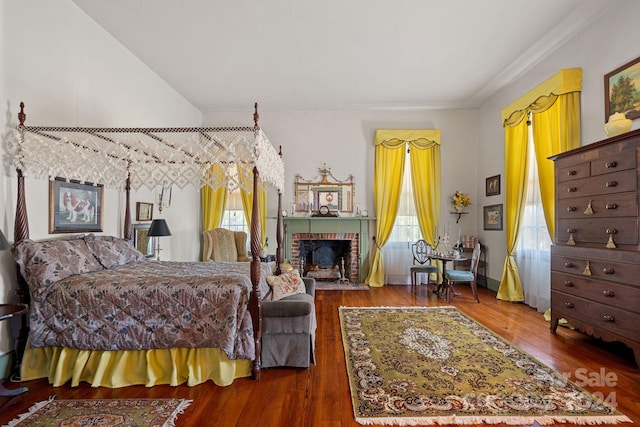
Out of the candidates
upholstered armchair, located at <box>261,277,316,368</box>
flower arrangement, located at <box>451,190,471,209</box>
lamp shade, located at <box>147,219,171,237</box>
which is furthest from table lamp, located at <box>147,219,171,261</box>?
flower arrangement, located at <box>451,190,471,209</box>

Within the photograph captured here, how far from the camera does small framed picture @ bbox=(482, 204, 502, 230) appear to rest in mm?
5582

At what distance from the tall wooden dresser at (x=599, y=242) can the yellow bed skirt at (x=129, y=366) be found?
3.38 meters

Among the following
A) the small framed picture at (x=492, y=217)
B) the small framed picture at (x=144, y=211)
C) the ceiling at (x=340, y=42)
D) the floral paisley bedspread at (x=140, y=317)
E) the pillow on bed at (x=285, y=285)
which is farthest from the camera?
the small framed picture at (x=492, y=217)

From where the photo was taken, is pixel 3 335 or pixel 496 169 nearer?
pixel 3 335

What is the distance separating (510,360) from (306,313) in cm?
195

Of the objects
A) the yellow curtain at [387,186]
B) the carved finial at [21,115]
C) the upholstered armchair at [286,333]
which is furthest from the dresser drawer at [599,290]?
the carved finial at [21,115]

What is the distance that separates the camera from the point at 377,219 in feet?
20.7

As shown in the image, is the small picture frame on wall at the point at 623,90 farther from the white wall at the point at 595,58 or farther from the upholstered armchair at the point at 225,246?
the upholstered armchair at the point at 225,246

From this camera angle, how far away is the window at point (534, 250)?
4.40 metres

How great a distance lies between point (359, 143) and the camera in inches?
255

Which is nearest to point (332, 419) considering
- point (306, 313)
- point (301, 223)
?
point (306, 313)

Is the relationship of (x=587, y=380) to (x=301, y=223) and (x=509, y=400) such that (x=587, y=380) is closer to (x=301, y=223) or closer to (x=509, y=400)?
(x=509, y=400)

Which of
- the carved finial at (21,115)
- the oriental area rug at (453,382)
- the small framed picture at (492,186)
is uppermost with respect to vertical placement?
the carved finial at (21,115)

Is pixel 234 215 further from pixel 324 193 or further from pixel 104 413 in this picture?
pixel 104 413
